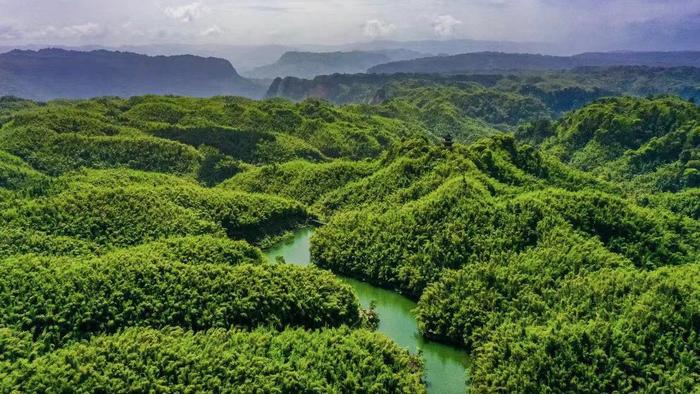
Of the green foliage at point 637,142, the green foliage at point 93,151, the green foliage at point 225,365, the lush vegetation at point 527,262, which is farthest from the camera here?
the green foliage at point 637,142

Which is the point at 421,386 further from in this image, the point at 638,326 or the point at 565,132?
the point at 565,132

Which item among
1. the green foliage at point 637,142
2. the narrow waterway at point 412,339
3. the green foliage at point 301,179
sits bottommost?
the narrow waterway at point 412,339

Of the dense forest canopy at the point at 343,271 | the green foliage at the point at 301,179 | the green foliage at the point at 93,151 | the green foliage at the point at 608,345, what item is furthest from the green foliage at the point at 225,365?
the green foliage at the point at 93,151

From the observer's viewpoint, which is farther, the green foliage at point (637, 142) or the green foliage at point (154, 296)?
the green foliage at point (637, 142)

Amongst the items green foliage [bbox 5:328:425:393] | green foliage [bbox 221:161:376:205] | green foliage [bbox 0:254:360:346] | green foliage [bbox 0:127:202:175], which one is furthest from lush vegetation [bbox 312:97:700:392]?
green foliage [bbox 0:127:202:175]

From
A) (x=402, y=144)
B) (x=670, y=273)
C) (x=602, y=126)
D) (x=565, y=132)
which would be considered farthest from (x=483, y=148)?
(x=565, y=132)

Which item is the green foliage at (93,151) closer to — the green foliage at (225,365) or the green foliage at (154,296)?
the green foliage at (154,296)
